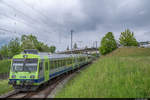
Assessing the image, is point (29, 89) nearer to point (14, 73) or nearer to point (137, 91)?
point (14, 73)

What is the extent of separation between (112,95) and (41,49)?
3483 cm

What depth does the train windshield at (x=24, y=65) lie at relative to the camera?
32.7ft

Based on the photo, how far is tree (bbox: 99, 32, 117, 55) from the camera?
48.5m

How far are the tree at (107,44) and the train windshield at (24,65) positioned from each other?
1597 inches

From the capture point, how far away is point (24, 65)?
33.2ft

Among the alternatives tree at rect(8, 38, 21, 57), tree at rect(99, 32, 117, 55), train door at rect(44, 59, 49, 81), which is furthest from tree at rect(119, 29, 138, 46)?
train door at rect(44, 59, 49, 81)

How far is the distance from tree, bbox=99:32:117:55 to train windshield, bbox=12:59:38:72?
40.6 meters

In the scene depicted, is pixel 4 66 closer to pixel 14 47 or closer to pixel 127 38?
pixel 14 47

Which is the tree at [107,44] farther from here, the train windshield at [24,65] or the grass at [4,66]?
the train windshield at [24,65]

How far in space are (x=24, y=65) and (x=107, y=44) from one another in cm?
4195

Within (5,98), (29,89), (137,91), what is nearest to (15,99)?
(5,98)

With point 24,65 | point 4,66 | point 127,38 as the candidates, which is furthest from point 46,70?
point 127,38

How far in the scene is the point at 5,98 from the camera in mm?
8430

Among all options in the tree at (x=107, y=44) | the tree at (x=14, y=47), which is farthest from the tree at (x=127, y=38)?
the tree at (x=14, y=47)
